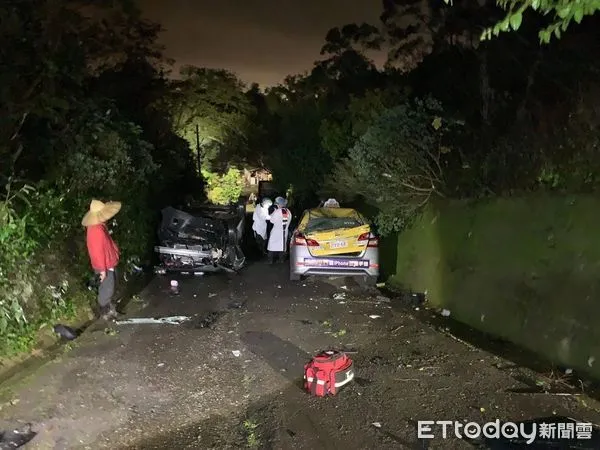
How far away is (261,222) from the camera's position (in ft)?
58.6

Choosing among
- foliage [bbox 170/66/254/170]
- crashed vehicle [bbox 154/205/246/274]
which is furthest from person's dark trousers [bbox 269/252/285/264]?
foliage [bbox 170/66/254/170]

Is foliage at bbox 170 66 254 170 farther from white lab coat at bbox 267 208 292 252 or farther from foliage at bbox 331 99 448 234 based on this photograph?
foliage at bbox 331 99 448 234

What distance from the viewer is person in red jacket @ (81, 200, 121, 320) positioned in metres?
9.12

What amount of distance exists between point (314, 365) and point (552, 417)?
7.59ft

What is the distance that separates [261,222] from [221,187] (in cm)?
2507

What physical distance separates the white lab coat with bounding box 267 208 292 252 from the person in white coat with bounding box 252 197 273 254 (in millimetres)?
1541

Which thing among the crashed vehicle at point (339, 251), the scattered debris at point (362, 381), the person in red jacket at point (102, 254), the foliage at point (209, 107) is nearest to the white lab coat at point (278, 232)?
the crashed vehicle at point (339, 251)

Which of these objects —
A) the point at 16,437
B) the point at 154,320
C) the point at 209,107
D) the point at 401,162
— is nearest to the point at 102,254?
the point at 154,320

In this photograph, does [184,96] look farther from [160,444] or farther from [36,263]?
[160,444]

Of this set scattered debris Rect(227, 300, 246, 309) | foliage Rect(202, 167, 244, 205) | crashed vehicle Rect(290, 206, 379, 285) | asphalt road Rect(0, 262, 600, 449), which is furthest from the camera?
foliage Rect(202, 167, 244, 205)

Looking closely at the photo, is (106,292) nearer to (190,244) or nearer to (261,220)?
(190,244)

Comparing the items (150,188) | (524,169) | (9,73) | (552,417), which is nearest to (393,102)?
(150,188)

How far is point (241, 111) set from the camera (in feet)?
139

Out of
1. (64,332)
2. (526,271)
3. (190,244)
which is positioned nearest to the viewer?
(526,271)
